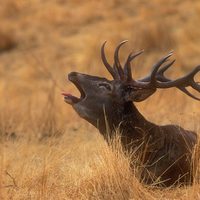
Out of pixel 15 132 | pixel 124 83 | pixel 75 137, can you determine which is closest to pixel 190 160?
pixel 124 83

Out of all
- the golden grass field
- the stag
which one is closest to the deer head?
the stag

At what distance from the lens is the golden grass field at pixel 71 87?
24.4ft

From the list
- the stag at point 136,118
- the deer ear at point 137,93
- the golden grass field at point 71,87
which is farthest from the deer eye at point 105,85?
the golden grass field at point 71,87

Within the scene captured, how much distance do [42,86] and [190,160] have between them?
9173 millimetres

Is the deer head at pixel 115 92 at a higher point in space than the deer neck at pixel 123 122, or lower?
higher

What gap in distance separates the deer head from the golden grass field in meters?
0.35

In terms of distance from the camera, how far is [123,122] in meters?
7.77

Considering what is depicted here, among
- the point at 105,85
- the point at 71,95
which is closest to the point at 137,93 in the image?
the point at 105,85

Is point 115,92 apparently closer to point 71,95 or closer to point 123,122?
point 123,122

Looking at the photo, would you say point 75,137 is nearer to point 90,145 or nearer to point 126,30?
point 90,145

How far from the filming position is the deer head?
25.4 ft

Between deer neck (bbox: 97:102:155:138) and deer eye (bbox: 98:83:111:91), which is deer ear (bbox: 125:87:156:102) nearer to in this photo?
deer neck (bbox: 97:102:155:138)

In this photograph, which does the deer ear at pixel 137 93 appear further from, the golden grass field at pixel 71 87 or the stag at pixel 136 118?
the golden grass field at pixel 71 87

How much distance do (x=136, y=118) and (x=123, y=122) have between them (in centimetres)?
13
